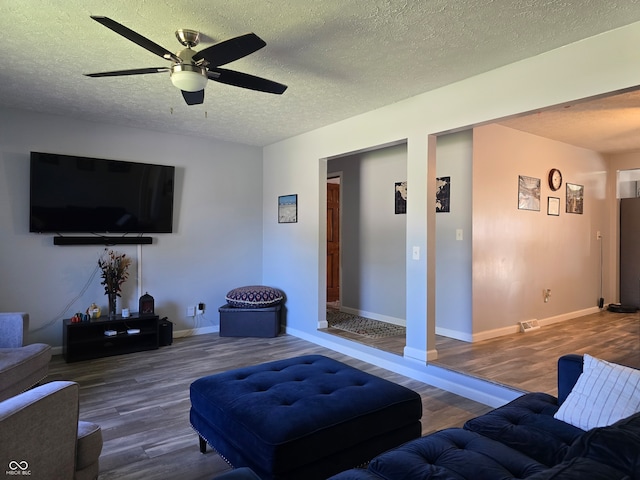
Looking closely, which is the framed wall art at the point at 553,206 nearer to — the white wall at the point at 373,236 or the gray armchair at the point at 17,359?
the white wall at the point at 373,236

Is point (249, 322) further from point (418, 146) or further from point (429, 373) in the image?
point (418, 146)

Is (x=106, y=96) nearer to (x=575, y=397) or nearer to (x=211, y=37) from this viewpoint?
(x=211, y=37)

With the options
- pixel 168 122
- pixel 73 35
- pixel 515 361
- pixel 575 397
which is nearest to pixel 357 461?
pixel 575 397

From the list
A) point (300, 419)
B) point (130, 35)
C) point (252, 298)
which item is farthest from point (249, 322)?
point (130, 35)

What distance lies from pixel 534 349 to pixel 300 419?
3243 millimetres

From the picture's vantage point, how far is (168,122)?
15.0ft

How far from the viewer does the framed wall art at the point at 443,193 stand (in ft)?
15.5

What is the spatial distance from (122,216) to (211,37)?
9.25 feet

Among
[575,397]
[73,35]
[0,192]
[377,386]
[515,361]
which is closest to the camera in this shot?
[575,397]

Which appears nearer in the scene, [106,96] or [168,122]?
[106,96]

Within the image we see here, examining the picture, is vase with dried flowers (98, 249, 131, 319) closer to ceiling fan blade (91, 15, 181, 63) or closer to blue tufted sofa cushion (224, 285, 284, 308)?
blue tufted sofa cushion (224, 285, 284, 308)

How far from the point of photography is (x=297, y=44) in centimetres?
270

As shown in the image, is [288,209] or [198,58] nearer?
[198,58]

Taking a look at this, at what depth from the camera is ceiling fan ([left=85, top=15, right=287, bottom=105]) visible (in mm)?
2062
